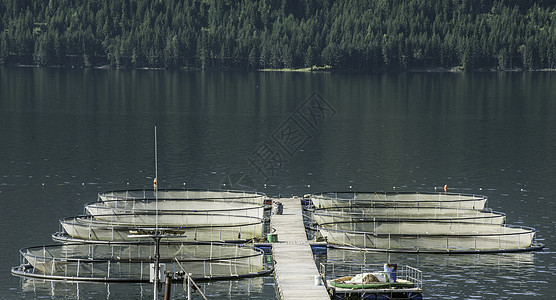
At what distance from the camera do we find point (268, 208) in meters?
91.6

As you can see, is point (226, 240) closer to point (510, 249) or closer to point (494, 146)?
point (510, 249)

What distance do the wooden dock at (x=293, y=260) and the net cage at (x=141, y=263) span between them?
186cm

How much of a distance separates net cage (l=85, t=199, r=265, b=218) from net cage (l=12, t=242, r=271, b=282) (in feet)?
41.5

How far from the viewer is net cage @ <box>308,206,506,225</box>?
8244 centimetres

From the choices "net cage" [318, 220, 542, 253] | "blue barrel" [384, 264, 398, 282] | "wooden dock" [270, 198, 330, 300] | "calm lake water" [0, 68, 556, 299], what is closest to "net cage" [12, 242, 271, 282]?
"calm lake water" [0, 68, 556, 299]

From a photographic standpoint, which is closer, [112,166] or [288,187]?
[288,187]

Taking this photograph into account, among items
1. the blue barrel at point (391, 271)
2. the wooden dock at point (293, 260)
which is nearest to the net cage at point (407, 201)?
→ the wooden dock at point (293, 260)

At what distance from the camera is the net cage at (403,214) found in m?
82.4

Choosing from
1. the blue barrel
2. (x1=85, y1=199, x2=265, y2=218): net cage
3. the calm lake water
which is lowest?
the calm lake water

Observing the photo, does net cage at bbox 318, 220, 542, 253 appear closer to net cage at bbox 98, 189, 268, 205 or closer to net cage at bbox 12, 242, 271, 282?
net cage at bbox 12, 242, 271, 282

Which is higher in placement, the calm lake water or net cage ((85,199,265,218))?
net cage ((85,199,265,218))

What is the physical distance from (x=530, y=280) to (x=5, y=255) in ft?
126

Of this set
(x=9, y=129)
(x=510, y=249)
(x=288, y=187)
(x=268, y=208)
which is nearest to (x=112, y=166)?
(x=288, y=187)

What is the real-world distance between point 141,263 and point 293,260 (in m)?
10.8
